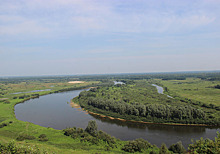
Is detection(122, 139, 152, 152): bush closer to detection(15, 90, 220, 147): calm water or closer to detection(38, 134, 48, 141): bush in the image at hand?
detection(15, 90, 220, 147): calm water

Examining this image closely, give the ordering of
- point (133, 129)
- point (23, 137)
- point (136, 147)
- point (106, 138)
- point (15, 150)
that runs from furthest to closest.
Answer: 1. point (133, 129)
2. point (23, 137)
3. point (106, 138)
4. point (136, 147)
5. point (15, 150)

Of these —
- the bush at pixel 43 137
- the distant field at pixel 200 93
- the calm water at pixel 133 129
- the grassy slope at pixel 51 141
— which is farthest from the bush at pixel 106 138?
the distant field at pixel 200 93

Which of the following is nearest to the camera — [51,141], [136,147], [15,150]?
[15,150]

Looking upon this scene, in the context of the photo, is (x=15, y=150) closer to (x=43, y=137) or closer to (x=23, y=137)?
(x=43, y=137)

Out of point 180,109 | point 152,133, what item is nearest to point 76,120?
point 152,133

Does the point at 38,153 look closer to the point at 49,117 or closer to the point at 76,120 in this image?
the point at 76,120

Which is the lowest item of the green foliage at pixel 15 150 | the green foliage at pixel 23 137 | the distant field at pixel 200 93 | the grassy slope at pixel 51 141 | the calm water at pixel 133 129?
the calm water at pixel 133 129

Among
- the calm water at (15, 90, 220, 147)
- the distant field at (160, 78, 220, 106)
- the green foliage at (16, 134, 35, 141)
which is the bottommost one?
the calm water at (15, 90, 220, 147)

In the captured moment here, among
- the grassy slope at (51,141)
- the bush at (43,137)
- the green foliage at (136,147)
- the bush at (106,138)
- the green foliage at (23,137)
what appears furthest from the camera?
the bush at (43,137)

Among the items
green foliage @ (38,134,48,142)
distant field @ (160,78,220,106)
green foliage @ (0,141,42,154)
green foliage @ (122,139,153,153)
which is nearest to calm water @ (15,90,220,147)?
green foliage @ (122,139,153,153)

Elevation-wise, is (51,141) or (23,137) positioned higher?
(23,137)

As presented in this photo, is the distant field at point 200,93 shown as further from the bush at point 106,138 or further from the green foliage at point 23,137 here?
the green foliage at point 23,137

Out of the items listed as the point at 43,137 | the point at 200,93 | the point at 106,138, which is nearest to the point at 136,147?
the point at 106,138
